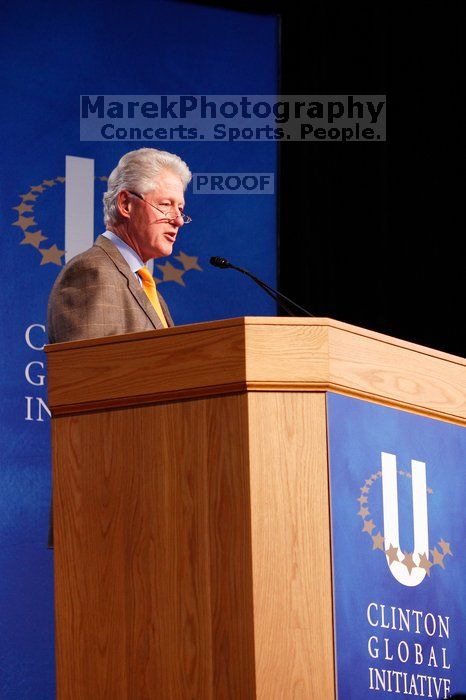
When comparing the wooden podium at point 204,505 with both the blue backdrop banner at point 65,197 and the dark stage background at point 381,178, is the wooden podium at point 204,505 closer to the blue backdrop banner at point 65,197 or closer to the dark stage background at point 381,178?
the blue backdrop banner at point 65,197

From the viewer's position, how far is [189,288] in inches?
173

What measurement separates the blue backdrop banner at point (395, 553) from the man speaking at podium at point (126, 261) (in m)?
0.69

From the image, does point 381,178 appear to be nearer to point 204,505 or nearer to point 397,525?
point 397,525

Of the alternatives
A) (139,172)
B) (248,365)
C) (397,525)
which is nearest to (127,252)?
(139,172)

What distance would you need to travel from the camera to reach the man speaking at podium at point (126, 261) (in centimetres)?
269

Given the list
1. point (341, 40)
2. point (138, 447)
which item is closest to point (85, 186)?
point (341, 40)

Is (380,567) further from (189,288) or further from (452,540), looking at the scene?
(189,288)

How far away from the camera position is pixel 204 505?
2162 millimetres

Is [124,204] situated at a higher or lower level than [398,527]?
higher

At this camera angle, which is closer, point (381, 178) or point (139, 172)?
point (139, 172)

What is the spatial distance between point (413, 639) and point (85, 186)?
239 cm

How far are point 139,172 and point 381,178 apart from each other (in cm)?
173

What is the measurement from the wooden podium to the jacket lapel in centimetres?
42

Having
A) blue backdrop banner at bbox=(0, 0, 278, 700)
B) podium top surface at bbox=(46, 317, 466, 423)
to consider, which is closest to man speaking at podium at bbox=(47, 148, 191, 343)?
podium top surface at bbox=(46, 317, 466, 423)
